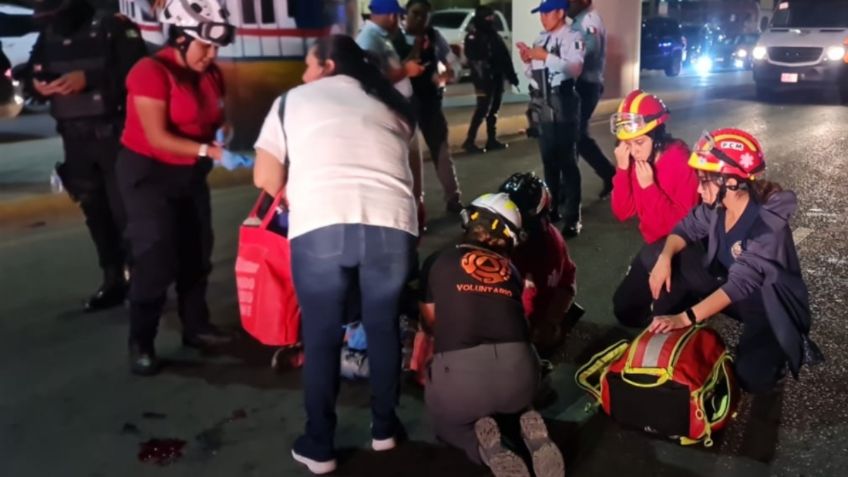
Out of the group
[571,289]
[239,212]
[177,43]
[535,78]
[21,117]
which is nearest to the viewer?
[177,43]

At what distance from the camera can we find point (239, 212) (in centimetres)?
794

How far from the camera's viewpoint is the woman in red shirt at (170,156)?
396cm

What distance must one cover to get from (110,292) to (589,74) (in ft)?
14.8

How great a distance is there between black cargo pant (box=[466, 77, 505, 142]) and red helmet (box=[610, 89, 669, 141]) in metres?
6.47

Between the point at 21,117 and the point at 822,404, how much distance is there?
12.5 meters

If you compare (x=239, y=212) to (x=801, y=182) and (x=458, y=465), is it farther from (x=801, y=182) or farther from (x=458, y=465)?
(x=801, y=182)

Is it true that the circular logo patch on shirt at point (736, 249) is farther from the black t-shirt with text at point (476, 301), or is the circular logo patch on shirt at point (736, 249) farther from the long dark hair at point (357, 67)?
the long dark hair at point (357, 67)

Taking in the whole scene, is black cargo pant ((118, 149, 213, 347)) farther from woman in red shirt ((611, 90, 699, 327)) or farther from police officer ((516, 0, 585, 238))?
police officer ((516, 0, 585, 238))

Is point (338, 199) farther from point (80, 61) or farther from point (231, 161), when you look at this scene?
point (80, 61)

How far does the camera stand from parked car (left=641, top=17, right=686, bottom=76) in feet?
73.7

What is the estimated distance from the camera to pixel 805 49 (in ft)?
52.2

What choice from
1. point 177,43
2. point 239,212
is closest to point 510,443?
point 177,43

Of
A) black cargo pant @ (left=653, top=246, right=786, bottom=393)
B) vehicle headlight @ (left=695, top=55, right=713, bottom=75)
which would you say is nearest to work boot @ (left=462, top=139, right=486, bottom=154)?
black cargo pant @ (left=653, top=246, right=786, bottom=393)

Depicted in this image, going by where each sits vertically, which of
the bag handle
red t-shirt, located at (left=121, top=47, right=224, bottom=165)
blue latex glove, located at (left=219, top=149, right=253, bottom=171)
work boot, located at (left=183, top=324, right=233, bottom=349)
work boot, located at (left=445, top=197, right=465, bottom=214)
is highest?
red t-shirt, located at (left=121, top=47, right=224, bottom=165)
